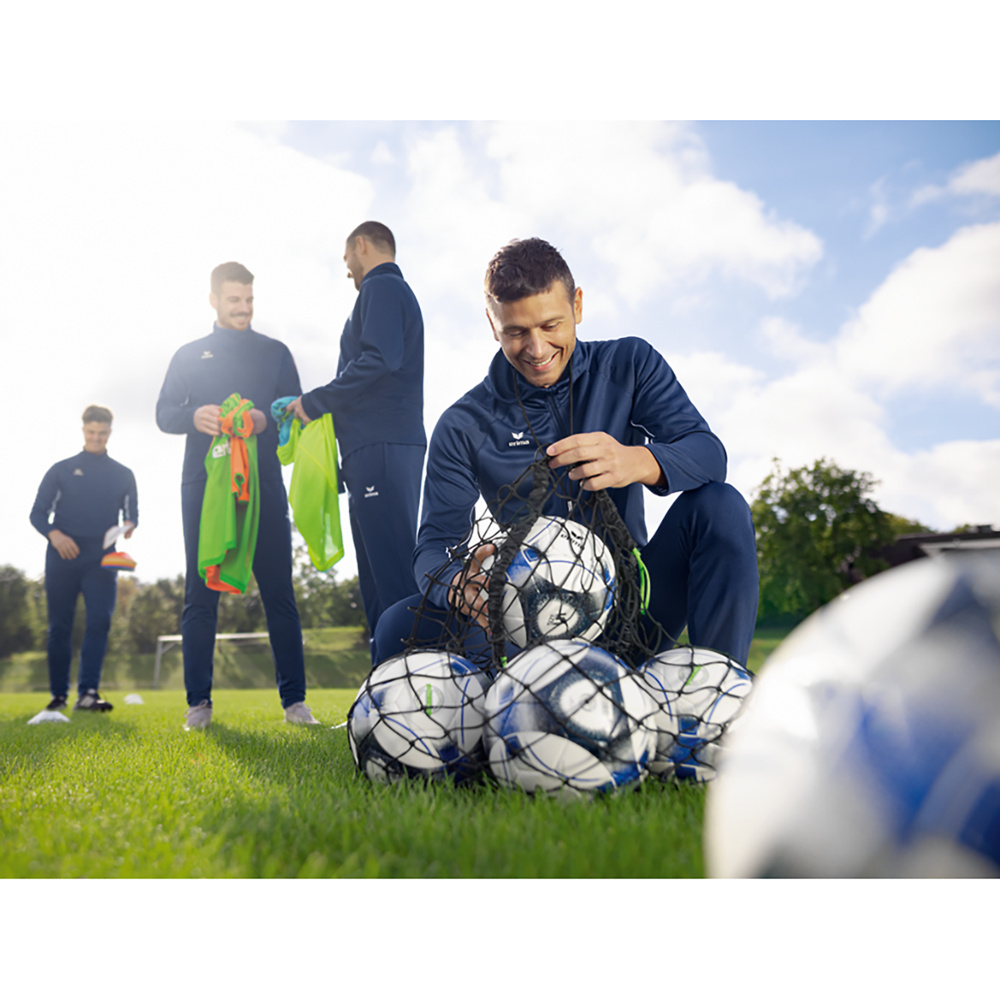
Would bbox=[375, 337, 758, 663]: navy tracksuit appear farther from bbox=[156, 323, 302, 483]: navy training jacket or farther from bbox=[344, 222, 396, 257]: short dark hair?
bbox=[156, 323, 302, 483]: navy training jacket

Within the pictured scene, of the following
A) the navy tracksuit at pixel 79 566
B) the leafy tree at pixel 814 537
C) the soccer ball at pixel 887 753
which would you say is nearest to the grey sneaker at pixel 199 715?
the navy tracksuit at pixel 79 566

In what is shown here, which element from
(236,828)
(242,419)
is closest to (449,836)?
(236,828)

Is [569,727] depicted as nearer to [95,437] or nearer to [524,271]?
[524,271]

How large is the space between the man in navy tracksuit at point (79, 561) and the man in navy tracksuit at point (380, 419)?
3286mm

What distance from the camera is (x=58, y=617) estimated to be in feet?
19.6

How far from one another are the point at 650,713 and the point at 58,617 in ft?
19.4

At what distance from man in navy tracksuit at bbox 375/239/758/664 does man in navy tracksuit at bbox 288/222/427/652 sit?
0.83 metres

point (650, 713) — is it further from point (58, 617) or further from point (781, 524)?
point (781, 524)

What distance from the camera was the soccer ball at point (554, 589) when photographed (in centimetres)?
196

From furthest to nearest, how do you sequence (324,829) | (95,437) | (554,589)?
1. (95,437)
2. (554,589)
3. (324,829)

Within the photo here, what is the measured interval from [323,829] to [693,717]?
0.90 metres

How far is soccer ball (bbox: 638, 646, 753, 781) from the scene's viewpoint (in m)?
1.74

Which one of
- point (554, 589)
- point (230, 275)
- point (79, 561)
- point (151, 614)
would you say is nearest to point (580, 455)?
point (554, 589)

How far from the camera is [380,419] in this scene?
12.0 ft
